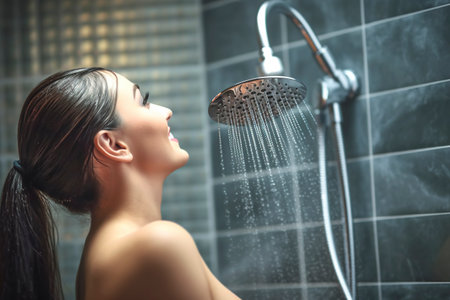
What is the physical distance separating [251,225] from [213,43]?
0.55m

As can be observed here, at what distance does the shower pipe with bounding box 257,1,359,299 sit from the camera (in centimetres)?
115

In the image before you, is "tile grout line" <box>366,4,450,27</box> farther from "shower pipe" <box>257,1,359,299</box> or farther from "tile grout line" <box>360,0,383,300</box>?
"shower pipe" <box>257,1,359,299</box>

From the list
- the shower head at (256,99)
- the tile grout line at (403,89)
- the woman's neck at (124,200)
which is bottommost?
the woman's neck at (124,200)

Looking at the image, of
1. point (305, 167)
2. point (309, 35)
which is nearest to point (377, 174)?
point (305, 167)

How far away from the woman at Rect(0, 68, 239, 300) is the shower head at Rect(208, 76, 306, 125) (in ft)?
0.38

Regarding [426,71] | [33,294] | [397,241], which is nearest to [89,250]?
[33,294]

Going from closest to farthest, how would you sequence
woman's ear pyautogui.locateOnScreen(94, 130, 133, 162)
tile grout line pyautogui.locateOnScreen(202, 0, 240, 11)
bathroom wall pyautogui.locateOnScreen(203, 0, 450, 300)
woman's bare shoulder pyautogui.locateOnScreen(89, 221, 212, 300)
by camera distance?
woman's bare shoulder pyautogui.locateOnScreen(89, 221, 212, 300) → woman's ear pyautogui.locateOnScreen(94, 130, 133, 162) → bathroom wall pyautogui.locateOnScreen(203, 0, 450, 300) → tile grout line pyautogui.locateOnScreen(202, 0, 240, 11)

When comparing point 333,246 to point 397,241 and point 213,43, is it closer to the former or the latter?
point 397,241

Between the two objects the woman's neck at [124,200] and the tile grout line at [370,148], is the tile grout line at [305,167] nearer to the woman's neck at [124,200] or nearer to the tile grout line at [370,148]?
the tile grout line at [370,148]

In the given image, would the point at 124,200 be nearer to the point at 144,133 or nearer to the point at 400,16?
the point at 144,133

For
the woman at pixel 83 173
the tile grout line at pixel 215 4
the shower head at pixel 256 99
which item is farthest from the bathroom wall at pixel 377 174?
the woman at pixel 83 173

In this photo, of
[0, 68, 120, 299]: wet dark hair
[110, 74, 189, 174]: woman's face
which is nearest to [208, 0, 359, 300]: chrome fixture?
[110, 74, 189, 174]: woman's face

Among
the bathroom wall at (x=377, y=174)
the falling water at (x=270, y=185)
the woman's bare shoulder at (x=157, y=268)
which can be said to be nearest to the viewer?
the woman's bare shoulder at (x=157, y=268)

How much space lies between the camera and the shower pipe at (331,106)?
115 cm
